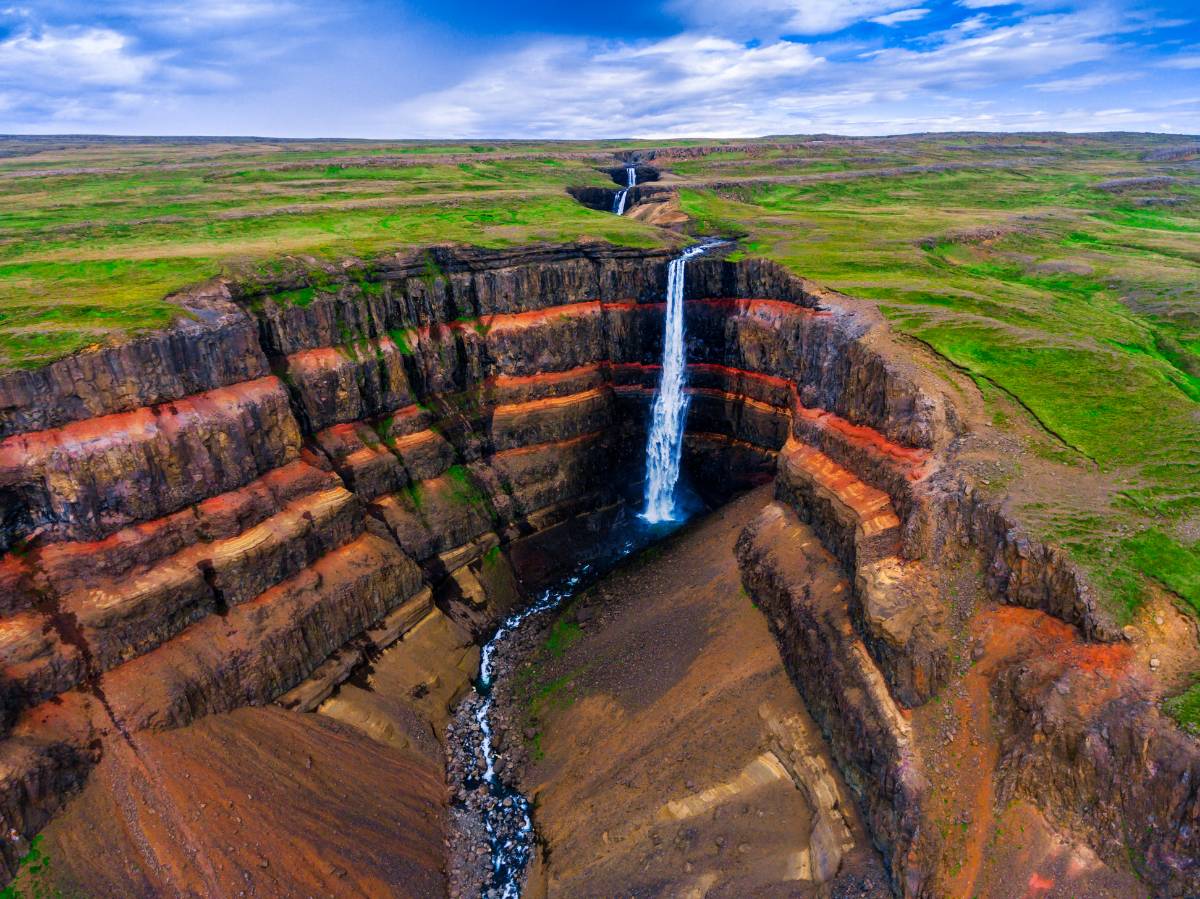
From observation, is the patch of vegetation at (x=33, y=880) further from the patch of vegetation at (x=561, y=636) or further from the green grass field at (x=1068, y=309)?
the green grass field at (x=1068, y=309)

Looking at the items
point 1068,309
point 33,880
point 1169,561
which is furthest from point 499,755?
point 1068,309

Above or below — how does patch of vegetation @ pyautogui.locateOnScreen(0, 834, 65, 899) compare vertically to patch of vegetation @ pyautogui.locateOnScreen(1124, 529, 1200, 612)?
below

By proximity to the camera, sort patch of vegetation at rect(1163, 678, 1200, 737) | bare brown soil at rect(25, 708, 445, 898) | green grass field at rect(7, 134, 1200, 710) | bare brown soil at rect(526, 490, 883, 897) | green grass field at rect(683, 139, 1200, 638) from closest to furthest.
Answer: patch of vegetation at rect(1163, 678, 1200, 737)
bare brown soil at rect(25, 708, 445, 898)
green grass field at rect(683, 139, 1200, 638)
bare brown soil at rect(526, 490, 883, 897)
green grass field at rect(7, 134, 1200, 710)

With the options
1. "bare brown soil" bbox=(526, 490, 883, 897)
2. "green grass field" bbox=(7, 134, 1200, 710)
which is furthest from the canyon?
"green grass field" bbox=(7, 134, 1200, 710)

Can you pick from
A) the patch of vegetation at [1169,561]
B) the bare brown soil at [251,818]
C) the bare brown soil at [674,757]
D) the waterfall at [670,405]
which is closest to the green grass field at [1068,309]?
the patch of vegetation at [1169,561]

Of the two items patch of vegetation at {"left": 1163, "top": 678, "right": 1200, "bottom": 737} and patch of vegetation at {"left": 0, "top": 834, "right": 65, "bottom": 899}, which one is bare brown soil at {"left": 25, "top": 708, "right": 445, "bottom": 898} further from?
patch of vegetation at {"left": 1163, "top": 678, "right": 1200, "bottom": 737}

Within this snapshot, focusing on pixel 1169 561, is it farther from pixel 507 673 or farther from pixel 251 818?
pixel 251 818
